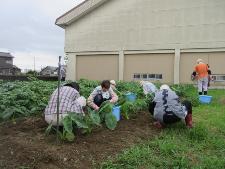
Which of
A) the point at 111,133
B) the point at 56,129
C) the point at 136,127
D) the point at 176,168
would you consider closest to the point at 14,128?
the point at 56,129

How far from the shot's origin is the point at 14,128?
743 cm

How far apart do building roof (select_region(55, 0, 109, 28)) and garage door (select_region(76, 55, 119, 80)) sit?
7.83ft

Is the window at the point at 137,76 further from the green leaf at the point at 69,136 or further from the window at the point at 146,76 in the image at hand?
the green leaf at the point at 69,136

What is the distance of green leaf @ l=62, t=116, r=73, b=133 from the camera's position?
633 centimetres

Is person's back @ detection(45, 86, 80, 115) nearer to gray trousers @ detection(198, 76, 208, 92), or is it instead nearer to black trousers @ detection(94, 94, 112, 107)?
black trousers @ detection(94, 94, 112, 107)

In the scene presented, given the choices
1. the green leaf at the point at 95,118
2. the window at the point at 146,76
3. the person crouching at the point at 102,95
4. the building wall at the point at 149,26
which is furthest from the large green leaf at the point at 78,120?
the window at the point at 146,76

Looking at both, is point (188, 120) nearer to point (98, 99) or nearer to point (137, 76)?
point (98, 99)

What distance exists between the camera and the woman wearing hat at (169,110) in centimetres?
777

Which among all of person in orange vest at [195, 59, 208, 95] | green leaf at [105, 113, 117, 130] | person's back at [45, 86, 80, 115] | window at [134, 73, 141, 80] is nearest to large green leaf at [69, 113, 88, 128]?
person's back at [45, 86, 80, 115]

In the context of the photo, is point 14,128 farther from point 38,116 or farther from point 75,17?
point 75,17

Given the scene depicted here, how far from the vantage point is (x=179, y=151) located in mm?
6672

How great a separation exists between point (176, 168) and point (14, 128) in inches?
124

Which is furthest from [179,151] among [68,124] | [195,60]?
[195,60]

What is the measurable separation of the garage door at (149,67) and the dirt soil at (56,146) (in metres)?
15.1
